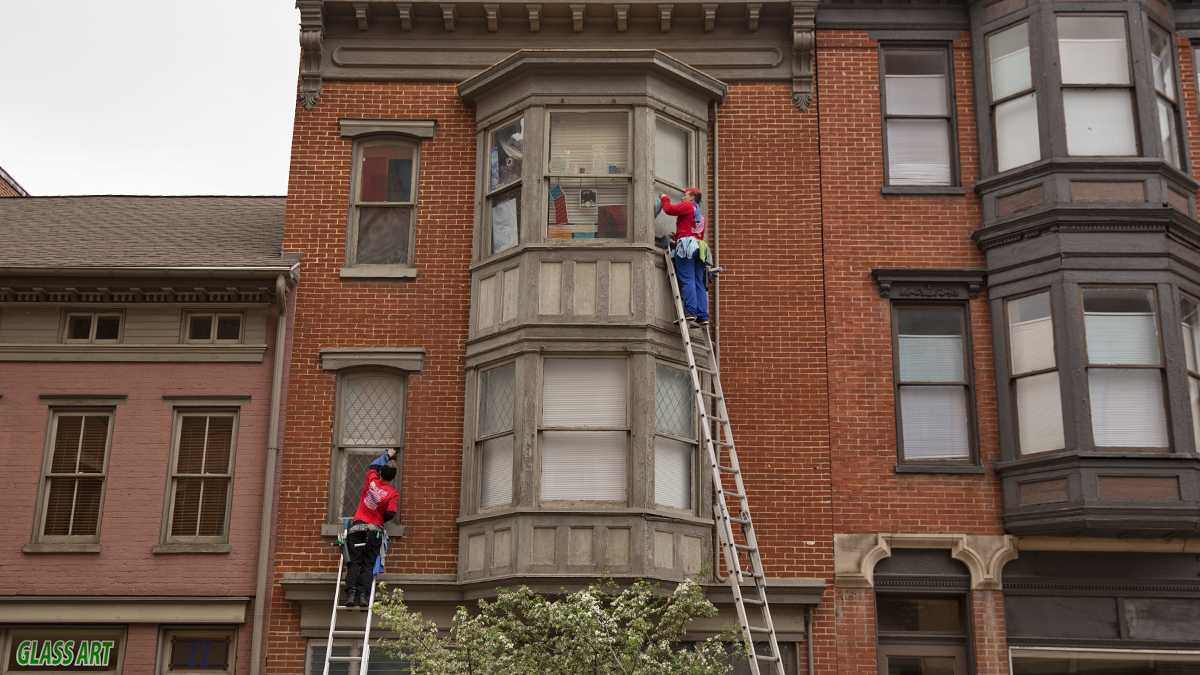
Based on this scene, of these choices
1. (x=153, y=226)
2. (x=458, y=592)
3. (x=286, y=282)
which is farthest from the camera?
(x=153, y=226)

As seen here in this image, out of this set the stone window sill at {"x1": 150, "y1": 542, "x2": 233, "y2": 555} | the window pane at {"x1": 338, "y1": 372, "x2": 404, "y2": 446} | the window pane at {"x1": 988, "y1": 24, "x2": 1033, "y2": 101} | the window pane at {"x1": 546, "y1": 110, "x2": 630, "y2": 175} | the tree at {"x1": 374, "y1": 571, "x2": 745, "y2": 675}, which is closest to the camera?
the tree at {"x1": 374, "y1": 571, "x2": 745, "y2": 675}

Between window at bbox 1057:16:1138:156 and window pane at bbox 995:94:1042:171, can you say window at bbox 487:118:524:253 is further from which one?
window at bbox 1057:16:1138:156

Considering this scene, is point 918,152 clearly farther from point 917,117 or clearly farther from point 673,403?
point 673,403

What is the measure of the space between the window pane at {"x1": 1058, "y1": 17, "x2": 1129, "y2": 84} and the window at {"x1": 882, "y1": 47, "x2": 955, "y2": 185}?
142cm

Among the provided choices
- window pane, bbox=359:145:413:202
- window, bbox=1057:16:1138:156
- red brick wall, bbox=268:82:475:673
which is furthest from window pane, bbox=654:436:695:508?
window, bbox=1057:16:1138:156

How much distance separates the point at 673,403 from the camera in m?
14.9

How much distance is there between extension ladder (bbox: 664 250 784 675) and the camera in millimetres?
12336

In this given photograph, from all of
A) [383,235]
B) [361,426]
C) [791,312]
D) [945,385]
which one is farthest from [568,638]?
[383,235]

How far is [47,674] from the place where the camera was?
14430mm

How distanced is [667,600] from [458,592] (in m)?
2.41

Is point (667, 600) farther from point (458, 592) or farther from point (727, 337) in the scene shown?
point (727, 337)

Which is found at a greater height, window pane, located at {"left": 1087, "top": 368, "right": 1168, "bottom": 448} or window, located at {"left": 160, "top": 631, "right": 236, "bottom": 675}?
window pane, located at {"left": 1087, "top": 368, "right": 1168, "bottom": 448}

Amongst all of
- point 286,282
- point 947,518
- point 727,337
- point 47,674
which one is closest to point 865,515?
point 947,518

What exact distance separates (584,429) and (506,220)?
9.37 ft
